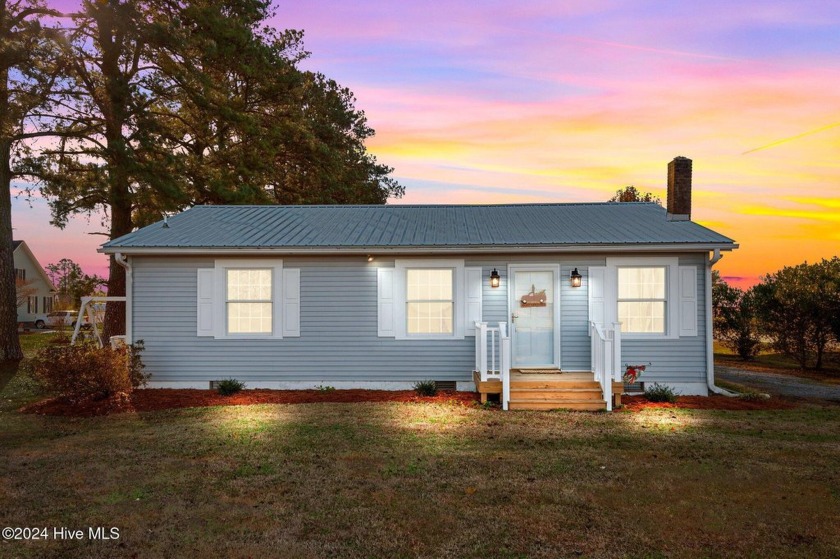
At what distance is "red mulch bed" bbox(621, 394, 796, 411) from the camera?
9.67m

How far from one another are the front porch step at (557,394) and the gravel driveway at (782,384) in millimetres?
5120

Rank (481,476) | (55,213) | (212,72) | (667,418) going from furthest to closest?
(212,72) → (55,213) → (667,418) → (481,476)

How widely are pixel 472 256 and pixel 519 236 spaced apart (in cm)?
110

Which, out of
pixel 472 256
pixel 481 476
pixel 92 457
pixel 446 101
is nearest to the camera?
pixel 481 476

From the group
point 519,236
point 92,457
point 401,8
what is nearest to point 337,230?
point 519,236

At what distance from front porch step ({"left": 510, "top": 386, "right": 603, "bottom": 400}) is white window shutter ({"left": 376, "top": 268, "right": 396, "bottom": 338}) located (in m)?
2.77

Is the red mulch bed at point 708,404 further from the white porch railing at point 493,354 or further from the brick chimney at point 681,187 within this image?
the brick chimney at point 681,187

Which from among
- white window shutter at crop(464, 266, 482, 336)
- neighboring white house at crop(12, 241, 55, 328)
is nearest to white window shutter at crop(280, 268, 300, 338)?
white window shutter at crop(464, 266, 482, 336)

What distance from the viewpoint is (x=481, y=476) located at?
5840 millimetres

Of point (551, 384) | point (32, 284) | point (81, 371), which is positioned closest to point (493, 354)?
point (551, 384)

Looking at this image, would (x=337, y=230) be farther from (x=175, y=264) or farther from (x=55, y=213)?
(x=55, y=213)

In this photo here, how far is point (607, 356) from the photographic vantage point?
9.36m

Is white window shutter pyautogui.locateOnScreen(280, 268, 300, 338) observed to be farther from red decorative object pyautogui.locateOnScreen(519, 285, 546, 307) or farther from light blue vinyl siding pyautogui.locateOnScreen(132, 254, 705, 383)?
red decorative object pyautogui.locateOnScreen(519, 285, 546, 307)

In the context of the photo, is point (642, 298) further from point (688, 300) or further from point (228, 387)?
point (228, 387)
